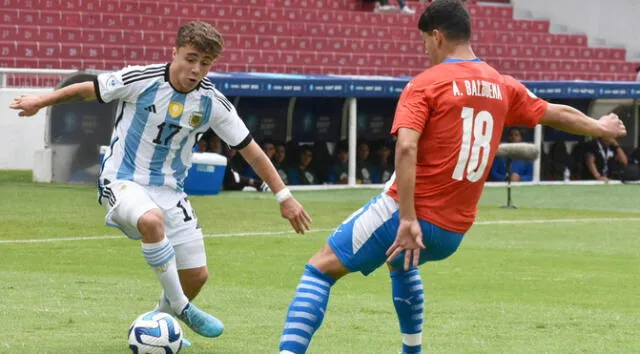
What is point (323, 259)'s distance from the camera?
6.23 metres

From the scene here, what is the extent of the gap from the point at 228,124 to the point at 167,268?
937 mm

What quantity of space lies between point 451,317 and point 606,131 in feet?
8.97

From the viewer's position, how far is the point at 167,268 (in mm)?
7355

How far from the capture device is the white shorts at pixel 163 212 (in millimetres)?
7371

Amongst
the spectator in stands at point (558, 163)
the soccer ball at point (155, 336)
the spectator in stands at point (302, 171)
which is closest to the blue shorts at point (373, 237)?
the soccer ball at point (155, 336)

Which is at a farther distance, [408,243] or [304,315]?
[304,315]

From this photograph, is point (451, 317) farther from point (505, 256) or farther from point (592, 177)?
point (592, 177)

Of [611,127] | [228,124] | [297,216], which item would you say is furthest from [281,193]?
[611,127]

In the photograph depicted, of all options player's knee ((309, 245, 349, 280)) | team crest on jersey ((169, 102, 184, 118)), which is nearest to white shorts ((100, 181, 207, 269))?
team crest on jersey ((169, 102, 184, 118))

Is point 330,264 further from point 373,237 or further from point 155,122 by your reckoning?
point 155,122

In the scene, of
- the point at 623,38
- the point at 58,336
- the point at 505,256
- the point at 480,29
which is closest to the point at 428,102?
the point at 58,336

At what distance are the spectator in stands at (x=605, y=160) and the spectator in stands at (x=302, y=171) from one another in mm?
6394

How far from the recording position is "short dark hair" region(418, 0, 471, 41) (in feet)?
20.1

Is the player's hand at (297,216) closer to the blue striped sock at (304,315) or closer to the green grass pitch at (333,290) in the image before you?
the green grass pitch at (333,290)
